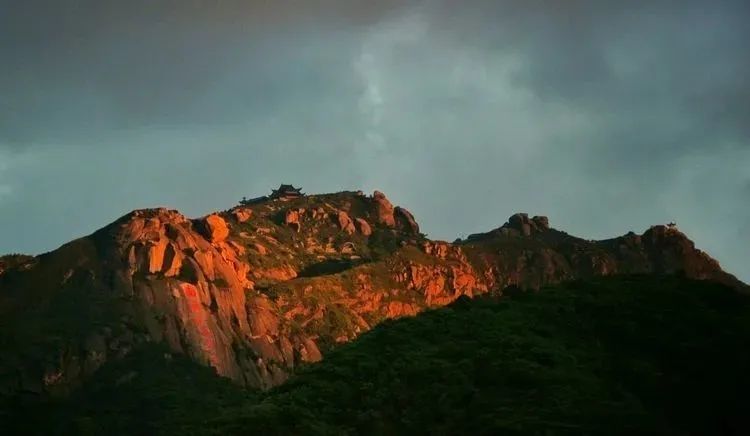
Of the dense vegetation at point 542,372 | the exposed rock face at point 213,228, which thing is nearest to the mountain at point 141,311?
the exposed rock face at point 213,228

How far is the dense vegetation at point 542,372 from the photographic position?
112ft

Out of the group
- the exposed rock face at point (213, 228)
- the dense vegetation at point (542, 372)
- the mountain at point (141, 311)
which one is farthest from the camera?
the exposed rock face at point (213, 228)

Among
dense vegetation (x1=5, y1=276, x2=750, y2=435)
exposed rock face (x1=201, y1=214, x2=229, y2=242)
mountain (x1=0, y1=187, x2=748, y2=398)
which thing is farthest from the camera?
exposed rock face (x1=201, y1=214, x2=229, y2=242)

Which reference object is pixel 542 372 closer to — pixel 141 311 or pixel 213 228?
pixel 141 311

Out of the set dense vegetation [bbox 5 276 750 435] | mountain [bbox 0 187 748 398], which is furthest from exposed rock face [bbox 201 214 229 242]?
dense vegetation [bbox 5 276 750 435]

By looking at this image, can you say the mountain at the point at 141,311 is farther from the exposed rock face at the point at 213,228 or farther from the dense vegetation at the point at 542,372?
the dense vegetation at the point at 542,372

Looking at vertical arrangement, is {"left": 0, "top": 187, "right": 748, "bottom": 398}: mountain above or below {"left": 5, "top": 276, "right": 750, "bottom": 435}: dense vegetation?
above

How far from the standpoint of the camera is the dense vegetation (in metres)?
34.2

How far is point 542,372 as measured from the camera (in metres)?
36.7

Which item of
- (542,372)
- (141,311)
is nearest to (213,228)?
(141,311)

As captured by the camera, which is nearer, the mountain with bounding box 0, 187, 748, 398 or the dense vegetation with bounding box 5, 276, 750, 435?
the dense vegetation with bounding box 5, 276, 750, 435

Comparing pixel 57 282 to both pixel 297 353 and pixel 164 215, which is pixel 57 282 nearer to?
pixel 164 215

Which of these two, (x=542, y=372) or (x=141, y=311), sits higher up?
(x=141, y=311)

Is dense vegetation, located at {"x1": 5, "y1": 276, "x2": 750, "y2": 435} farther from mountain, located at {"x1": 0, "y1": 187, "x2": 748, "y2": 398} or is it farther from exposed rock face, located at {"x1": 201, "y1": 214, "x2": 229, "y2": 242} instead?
exposed rock face, located at {"x1": 201, "y1": 214, "x2": 229, "y2": 242}
